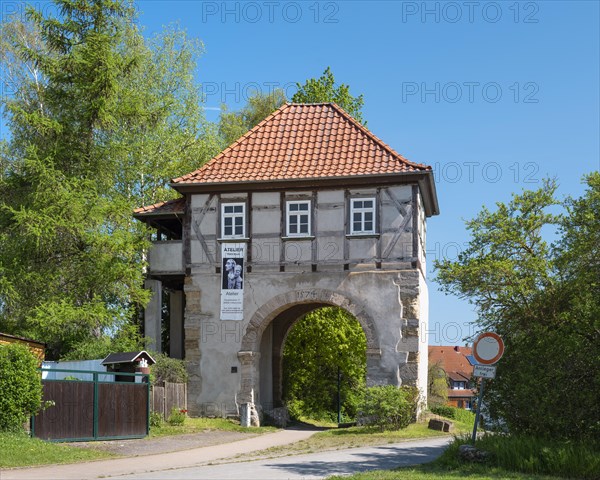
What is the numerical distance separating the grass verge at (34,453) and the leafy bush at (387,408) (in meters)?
10.4

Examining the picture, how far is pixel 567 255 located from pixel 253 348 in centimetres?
1401

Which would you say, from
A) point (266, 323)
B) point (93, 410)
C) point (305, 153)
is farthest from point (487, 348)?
point (305, 153)

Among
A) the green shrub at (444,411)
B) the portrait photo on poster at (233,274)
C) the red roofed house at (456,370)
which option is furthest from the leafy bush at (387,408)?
the red roofed house at (456,370)

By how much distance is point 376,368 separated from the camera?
30.6 metres

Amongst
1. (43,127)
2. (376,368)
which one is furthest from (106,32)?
(376,368)

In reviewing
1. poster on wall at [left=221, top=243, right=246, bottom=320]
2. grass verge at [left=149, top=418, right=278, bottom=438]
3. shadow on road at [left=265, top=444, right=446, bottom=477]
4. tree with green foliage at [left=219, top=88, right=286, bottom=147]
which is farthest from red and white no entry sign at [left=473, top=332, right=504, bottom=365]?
tree with green foliage at [left=219, top=88, right=286, bottom=147]

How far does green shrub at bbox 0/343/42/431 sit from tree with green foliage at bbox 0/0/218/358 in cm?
1026

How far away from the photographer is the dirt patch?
70.2 ft

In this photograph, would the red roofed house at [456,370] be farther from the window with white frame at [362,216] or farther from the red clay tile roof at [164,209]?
the window with white frame at [362,216]

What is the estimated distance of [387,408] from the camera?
2833 cm

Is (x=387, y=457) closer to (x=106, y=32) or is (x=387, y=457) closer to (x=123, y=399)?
(x=123, y=399)

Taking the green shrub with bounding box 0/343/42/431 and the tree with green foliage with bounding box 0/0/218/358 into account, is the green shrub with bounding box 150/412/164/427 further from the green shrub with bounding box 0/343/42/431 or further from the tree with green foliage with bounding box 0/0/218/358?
the green shrub with bounding box 0/343/42/431

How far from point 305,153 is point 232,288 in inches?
212

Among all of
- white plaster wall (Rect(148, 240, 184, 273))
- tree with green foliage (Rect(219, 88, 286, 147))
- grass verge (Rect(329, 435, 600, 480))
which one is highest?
tree with green foliage (Rect(219, 88, 286, 147))
